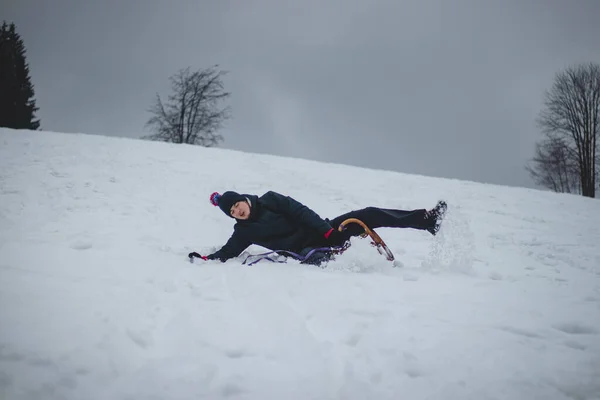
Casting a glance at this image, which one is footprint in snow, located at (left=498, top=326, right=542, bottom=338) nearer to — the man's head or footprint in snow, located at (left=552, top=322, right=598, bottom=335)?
footprint in snow, located at (left=552, top=322, right=598, bottom=335)

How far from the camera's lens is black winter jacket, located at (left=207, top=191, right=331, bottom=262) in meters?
3.56

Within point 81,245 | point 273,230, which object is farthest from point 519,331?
point 81,245

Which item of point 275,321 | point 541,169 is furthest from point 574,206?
point 541,169

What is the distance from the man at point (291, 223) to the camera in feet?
11.1

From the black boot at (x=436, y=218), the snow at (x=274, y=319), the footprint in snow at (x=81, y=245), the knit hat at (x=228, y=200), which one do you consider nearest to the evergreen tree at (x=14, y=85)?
the snow at (x=274, y=319)

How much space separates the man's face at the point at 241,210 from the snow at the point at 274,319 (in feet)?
1.84

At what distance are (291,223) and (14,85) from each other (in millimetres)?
27264

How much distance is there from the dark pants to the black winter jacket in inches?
5.9

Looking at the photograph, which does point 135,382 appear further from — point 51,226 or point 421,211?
point 51,226

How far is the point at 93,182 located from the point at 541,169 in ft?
86.0

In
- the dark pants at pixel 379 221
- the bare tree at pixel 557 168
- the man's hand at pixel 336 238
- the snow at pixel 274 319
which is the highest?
the bare tree at pixel 557 168

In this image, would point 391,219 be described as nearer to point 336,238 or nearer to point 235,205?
point 336,238

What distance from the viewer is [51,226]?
14.6 ft

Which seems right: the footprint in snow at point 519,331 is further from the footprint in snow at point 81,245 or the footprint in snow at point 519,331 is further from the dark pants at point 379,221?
the footprint in snow at point 81,245
